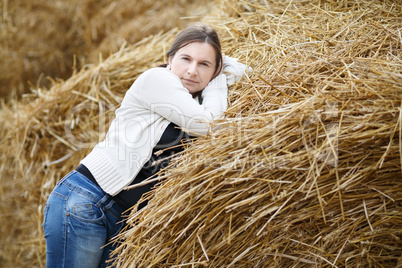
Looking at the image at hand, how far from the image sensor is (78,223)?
1.34 metres

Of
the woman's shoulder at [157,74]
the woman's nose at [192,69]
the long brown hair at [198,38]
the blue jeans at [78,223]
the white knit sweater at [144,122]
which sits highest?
the long brown hair at [198,38]

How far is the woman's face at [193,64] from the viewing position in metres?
1.50

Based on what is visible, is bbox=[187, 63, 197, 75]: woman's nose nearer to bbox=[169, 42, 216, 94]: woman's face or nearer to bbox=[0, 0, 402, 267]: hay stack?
bbox=[169, 42, 216, 94]: woman's face

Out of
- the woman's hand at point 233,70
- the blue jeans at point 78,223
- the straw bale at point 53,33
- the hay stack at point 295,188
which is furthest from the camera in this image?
the straw bale at point 53,33

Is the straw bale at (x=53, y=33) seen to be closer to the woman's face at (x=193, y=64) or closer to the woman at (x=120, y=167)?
the woman's face at (x=193, y=64)

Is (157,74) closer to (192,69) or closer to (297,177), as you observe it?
(192,69)

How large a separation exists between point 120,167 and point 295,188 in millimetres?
612

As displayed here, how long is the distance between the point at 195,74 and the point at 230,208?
562mm

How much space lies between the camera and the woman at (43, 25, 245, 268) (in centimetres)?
135

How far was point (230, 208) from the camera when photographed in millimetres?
1177

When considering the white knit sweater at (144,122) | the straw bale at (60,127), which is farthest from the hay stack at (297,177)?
the straw bale at (60,127)

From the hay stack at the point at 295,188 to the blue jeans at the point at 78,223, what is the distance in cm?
10

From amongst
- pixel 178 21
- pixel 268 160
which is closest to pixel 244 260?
pixel 268 160

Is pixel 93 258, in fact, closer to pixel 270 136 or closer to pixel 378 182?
pixel 270 136
